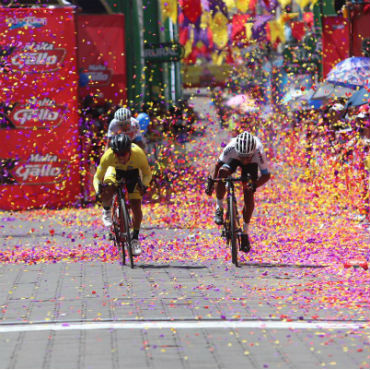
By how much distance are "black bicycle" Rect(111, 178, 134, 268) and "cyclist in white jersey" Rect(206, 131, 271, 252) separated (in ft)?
3.43

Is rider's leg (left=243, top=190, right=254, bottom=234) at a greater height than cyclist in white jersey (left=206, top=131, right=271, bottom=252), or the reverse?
cyclist in white jersey (left=206, top=131, right=271, bottom=252)

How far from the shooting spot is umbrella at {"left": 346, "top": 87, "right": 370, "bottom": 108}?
16317 millimetres

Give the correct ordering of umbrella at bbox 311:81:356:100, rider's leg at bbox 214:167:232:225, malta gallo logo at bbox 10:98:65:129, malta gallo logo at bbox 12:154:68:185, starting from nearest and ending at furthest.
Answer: rider's leg at bbox 214:167:232:225, malta gallo logo at bbox 10:98:65:129, malta gallo logo at bbox 12:154:68:185, umbrella at bbox 311:81:356:100

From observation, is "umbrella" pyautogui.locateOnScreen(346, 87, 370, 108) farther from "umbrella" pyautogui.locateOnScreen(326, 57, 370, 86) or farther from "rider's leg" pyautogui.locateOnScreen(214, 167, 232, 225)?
"rider's leg" pyautogui.locateOnScreen(214, 167, 232, 225)

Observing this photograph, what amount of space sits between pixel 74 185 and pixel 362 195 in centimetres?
556

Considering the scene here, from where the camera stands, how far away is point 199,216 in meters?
15.5

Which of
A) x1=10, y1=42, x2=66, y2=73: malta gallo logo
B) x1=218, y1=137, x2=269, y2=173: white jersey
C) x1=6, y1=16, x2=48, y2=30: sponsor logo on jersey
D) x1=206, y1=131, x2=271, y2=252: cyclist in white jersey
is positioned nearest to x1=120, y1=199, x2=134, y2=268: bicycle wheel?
x1=206, y1=131, x2=271, y2=252: cyclist in white jersey

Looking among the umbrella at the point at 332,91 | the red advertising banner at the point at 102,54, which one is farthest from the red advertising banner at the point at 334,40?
the red advertising banner at the point at 102,54

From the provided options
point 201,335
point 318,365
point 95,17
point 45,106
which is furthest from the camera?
point 95,17

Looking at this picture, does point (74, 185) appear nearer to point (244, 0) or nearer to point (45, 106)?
point (45, 106)

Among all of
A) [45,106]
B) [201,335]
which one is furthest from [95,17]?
[201,335]

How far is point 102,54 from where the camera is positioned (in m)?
19.1

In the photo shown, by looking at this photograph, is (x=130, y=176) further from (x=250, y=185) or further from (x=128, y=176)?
(x=250, y=185)

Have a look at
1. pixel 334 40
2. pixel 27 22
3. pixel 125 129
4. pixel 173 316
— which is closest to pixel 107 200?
pixel 125 129
